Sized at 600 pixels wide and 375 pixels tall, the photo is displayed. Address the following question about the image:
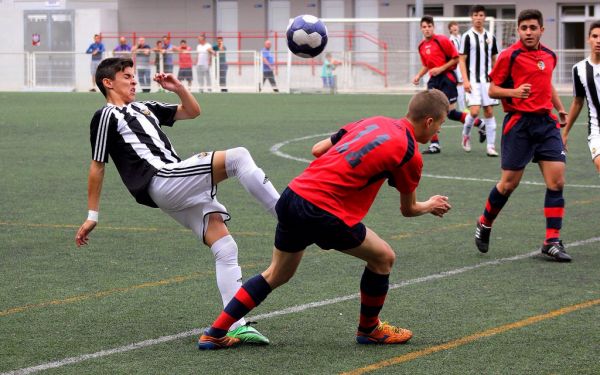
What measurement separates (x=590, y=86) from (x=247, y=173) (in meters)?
4.09

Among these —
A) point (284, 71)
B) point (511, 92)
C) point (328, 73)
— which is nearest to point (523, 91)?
point (511, 92)

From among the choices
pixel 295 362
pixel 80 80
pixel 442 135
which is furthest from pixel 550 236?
pixel 80 80

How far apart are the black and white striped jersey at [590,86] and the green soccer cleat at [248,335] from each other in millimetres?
4142

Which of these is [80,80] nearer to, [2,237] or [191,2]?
[191,2]

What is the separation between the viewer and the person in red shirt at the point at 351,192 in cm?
579

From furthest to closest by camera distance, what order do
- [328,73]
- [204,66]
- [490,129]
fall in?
[204,66], [328,73], [490,129]

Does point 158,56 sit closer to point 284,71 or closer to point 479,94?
point 284,71

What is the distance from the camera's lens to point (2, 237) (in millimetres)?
10102

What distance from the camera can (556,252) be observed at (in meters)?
8.83

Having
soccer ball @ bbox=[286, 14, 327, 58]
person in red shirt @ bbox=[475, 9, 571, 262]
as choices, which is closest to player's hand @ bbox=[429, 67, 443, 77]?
soccer ball @ bbox=[286, 14, 327, 58]

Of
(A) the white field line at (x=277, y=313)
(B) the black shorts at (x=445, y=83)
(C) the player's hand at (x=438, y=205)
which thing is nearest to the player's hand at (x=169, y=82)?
(A) the white field line at (x=277, y=313)

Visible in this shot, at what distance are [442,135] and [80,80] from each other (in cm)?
2248

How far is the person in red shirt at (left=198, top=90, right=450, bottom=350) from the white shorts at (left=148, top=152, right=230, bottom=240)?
60cm

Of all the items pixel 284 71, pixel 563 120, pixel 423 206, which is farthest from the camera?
pixel 284 71
